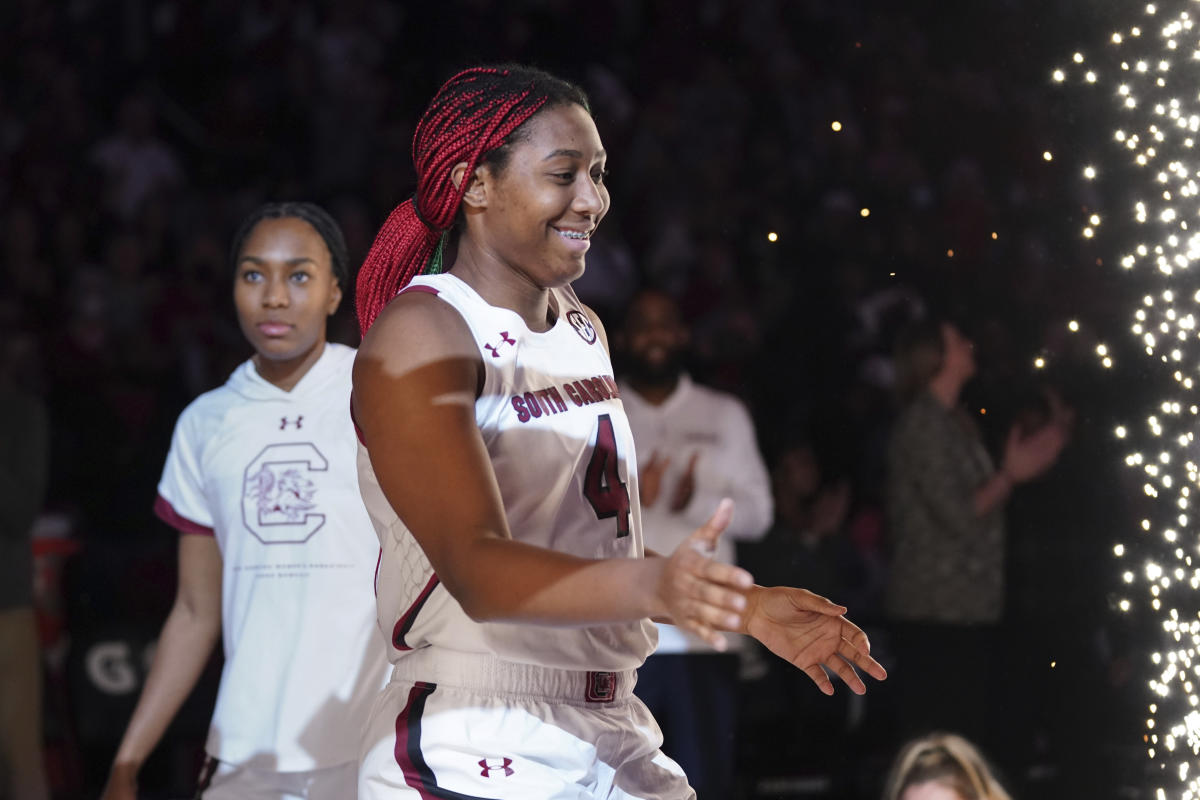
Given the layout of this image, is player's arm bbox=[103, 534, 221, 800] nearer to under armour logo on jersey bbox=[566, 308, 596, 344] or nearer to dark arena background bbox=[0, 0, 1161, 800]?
under armour logo on jersey bbox=[566, 308, 596, 344]

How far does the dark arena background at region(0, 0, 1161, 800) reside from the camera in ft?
16.3

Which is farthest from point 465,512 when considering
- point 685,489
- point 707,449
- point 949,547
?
point 949,547

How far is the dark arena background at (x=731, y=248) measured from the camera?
495cm

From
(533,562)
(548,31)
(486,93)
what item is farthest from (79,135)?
(533,562)

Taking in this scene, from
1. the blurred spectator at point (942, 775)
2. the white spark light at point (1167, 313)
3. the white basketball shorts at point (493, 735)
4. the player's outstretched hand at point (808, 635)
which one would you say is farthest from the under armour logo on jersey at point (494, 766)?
the blurred spectator at point (942, 775)

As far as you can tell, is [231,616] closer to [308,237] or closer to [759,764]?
[308,237]

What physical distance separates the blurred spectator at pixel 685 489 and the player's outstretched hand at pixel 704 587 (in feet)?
9.62

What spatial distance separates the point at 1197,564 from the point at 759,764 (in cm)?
217

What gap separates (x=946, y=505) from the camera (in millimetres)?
4961

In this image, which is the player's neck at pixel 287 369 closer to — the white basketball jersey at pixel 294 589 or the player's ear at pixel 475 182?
the white basketball jersey at pixel 294 589

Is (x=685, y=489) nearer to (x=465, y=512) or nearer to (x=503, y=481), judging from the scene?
(x=503, y=481)

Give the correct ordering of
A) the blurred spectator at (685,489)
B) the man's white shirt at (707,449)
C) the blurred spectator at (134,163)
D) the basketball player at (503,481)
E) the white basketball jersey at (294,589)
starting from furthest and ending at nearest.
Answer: the blurred spectator at (134,163)
the man's white shirt at (707,449)
the blurred spectator at (685,489)
the white basketball jersey at (294,589)
the basketball player at (503,481)

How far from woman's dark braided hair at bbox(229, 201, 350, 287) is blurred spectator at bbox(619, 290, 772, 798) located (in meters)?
1.47

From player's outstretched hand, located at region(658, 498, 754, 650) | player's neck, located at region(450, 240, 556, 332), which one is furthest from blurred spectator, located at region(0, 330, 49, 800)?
player's outstretched hand, located at region(658, 498, 754, 650)
